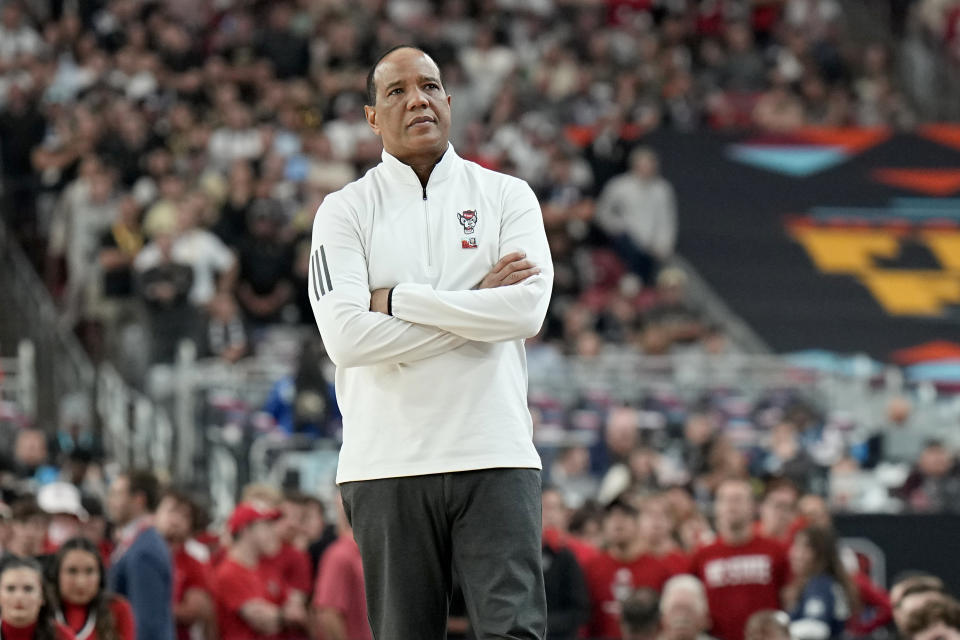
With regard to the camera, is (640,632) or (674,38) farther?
(674,38)

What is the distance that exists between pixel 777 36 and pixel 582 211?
6853 mm

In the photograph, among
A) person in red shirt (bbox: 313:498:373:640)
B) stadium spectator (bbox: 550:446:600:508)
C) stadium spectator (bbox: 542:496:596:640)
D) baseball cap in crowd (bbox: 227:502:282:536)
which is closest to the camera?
person in red shirt (bbox: 313:498:373:640)

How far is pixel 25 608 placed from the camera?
24.1 feet

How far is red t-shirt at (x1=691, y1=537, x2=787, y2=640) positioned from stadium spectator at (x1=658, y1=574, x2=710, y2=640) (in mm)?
682

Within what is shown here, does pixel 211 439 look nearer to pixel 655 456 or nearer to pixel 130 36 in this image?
pixel 655 456

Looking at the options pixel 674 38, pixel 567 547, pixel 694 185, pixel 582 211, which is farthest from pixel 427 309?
pixel 674 38

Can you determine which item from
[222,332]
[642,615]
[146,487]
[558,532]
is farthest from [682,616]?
[222,332]

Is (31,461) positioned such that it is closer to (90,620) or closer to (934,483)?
(90,620)

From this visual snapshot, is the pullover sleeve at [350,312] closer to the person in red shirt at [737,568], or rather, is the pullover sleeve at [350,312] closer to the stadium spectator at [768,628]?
the stadium spectator at [768,628]

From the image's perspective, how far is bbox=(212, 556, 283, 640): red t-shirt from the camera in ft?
32.4

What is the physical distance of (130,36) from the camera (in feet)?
64.5

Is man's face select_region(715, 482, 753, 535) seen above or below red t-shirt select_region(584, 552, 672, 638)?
above

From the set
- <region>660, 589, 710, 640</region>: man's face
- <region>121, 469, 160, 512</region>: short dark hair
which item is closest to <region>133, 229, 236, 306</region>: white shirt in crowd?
<region>121, 469, 160, 512</region>: short dark hair

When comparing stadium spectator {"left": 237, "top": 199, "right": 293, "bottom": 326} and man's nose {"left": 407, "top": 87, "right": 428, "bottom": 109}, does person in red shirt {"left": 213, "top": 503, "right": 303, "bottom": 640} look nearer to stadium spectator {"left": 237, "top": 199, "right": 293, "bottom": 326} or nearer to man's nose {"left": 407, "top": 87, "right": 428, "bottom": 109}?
man's nose {"left": 407, "top": 87, "right": 428, "bottom": 109}
